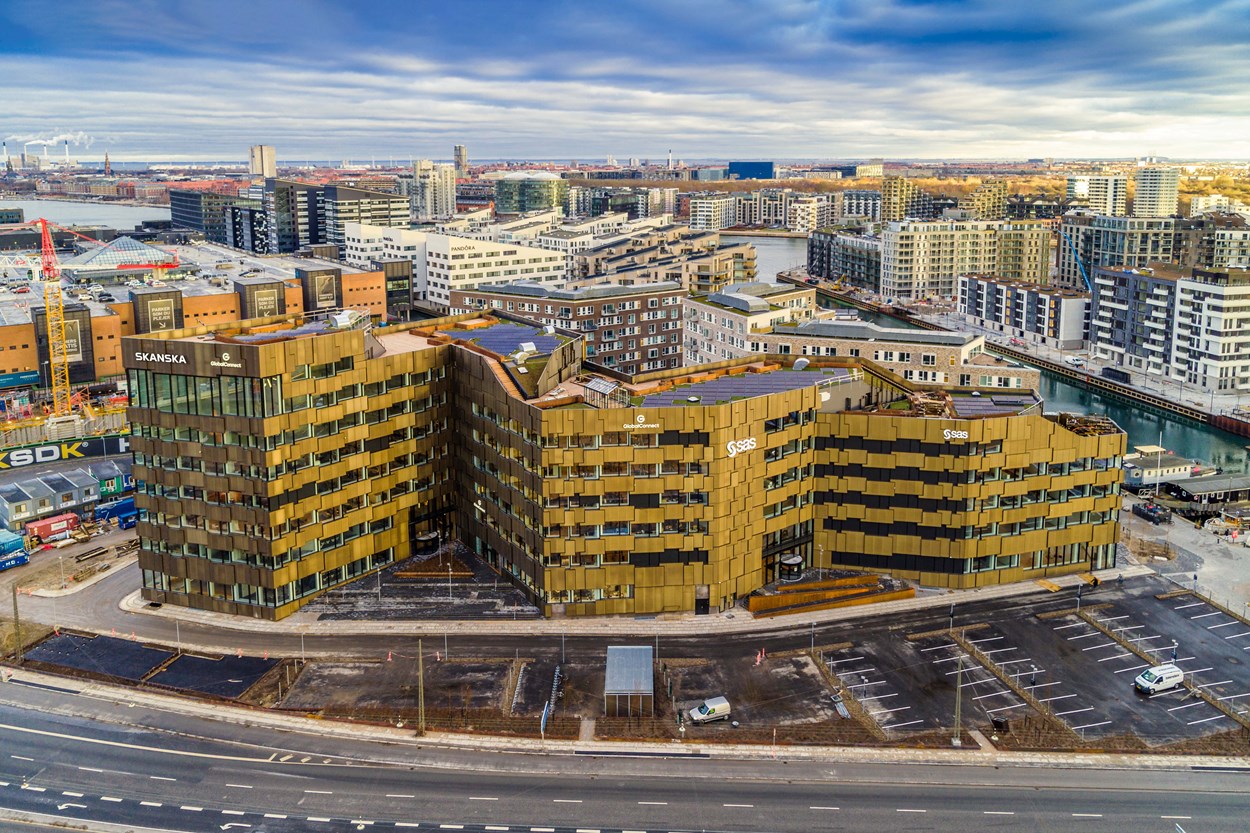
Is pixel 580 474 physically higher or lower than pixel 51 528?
higher

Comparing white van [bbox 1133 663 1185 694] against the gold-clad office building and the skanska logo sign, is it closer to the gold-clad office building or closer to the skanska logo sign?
the gold-clad office building

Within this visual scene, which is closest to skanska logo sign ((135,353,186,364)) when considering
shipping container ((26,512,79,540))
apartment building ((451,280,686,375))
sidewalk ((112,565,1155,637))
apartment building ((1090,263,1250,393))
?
sidewalk ((112,565,1155,637))

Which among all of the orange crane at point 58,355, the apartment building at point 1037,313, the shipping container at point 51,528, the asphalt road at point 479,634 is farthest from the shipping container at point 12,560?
the apartment building at point 1037,313

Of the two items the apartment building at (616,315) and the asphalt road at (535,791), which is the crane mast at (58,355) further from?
the asphalt road at (535,791)

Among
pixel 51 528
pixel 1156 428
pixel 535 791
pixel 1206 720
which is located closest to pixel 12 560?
pixel 51 528

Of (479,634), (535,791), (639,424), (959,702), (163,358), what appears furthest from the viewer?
(163,358)

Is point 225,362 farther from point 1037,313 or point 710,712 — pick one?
point 1037,313

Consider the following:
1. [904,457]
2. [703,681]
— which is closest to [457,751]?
[703,681]
